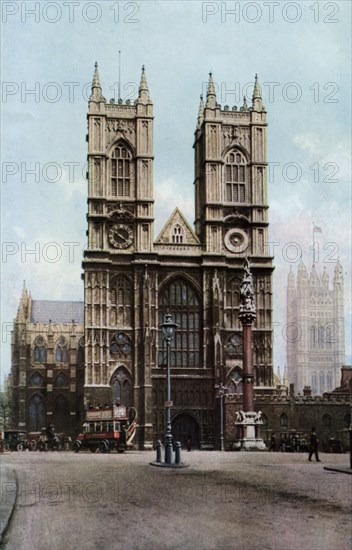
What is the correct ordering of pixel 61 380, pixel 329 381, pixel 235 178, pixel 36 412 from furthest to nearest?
pixel 329 381
pixel 61 380
pixel 36 412
pixel 235 178

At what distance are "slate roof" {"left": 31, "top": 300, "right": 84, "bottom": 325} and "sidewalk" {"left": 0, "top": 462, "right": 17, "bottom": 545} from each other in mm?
76678

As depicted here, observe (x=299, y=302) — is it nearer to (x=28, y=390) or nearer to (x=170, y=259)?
(x=28, y=390)

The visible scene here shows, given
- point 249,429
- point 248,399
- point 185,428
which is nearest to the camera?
point 249,429

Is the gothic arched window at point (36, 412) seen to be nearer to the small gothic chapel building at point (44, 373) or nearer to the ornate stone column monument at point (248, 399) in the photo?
the small gothic chapel building at point (44, 373)

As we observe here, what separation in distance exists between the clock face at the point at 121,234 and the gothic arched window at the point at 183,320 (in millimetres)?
4834

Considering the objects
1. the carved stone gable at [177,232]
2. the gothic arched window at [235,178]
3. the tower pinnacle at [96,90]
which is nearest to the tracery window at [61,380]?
the carved stone gable at [177,232]

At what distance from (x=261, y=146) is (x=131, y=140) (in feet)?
36.1

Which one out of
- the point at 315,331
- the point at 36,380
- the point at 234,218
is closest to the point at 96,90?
the point at 234,218

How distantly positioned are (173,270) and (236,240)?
612 centimetres

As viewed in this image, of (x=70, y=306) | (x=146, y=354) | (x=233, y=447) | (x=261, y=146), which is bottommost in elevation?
(x=233, y=447)

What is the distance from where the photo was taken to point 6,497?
18219mm

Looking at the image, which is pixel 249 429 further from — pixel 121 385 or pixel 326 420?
pixel 121 385

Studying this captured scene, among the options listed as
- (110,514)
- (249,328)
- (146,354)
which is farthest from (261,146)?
(110,514)

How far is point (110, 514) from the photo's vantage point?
15961 millimetres
